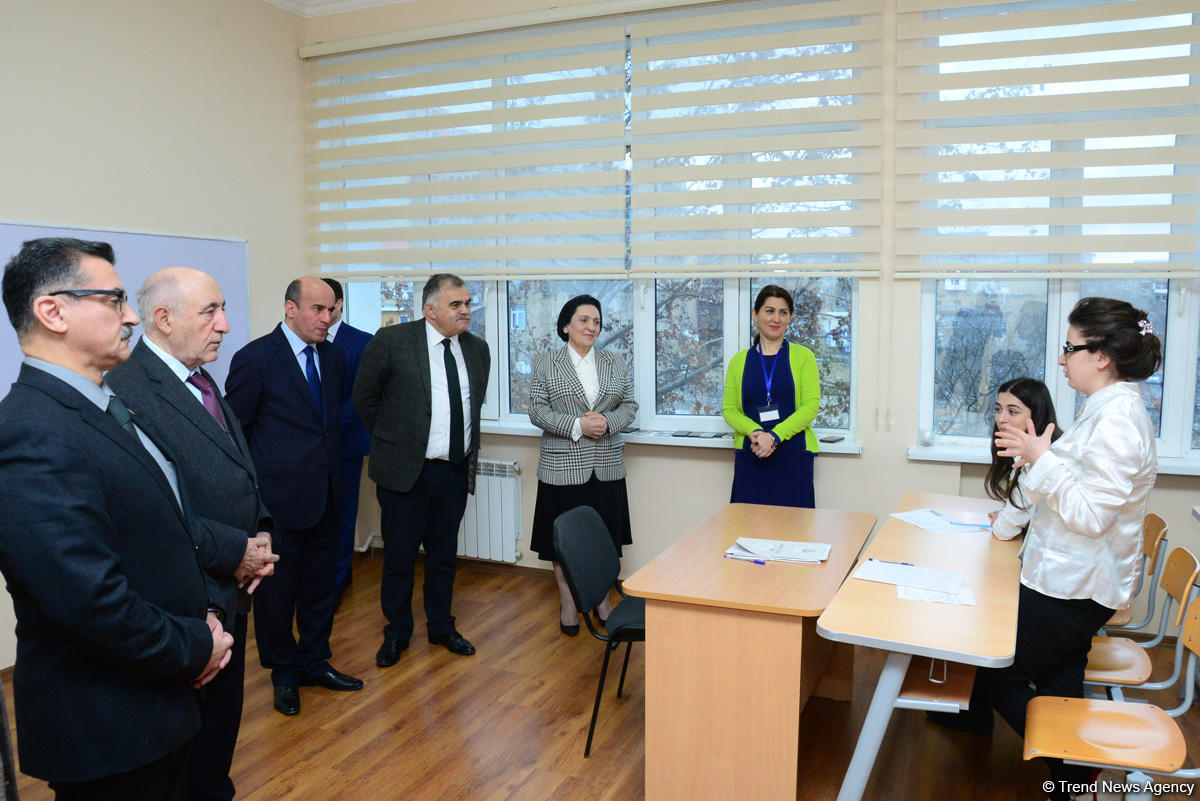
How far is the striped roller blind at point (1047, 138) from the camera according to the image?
12.6 feet

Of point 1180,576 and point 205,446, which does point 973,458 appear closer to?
point 1180,576

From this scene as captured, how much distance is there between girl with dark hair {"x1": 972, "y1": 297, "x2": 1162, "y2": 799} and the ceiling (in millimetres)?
4590

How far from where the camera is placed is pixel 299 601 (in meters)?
3.60

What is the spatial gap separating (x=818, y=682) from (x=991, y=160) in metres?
2.55

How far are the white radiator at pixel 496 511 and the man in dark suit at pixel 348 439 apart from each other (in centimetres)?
67

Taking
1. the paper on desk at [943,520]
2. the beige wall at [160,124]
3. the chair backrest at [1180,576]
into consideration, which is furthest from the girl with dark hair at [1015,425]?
the beige wall at [160,124]

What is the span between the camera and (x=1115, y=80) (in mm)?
3895

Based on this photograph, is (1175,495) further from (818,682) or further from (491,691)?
(491,691)

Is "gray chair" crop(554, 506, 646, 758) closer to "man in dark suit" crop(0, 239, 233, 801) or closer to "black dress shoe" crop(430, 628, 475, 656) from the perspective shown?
"black dress shoe" crop(430, 628, 475, 656)

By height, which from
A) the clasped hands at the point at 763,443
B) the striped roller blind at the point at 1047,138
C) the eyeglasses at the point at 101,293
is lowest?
the clasped hands at the point at 763,443

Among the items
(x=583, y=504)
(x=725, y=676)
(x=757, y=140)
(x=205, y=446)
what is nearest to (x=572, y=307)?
(x=583, y=504)

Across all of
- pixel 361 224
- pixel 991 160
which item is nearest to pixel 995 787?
pixel 991 160

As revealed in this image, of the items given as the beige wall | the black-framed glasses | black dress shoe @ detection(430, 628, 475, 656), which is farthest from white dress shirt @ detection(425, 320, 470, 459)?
the black-framed glasses

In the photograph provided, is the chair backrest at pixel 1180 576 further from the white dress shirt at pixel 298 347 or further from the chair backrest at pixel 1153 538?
the white dress shirt at pixel 298 347
